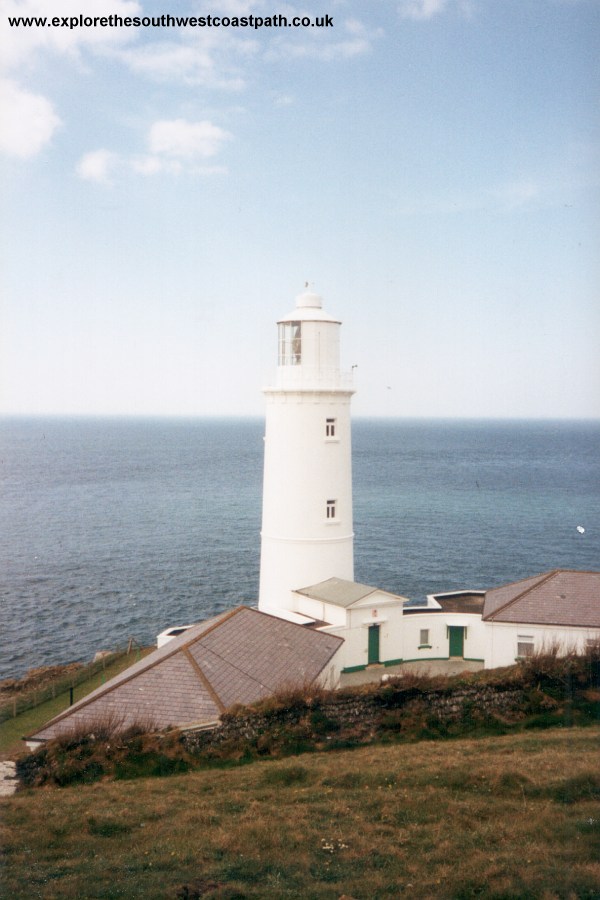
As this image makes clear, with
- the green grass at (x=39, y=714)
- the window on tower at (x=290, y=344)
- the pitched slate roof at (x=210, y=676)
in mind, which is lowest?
the green grass at (x=39, y=714)

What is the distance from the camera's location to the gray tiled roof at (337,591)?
20.7 metres

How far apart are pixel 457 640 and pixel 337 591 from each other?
3.79m

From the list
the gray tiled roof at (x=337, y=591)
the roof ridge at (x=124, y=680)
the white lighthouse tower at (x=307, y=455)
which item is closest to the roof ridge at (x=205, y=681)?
the roof ridge at (x=124, y=680)

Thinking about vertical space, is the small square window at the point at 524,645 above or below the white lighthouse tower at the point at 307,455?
below

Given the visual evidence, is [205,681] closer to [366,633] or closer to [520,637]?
[366,633]

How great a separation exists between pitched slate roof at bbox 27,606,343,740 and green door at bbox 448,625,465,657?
4888 mm

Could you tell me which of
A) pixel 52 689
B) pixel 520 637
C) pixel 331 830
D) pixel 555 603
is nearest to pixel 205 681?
pixel 331 830

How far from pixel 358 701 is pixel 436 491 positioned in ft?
224

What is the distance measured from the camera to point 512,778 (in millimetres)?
10914

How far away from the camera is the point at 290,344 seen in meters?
22.8

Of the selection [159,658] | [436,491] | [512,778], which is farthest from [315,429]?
[436,491]

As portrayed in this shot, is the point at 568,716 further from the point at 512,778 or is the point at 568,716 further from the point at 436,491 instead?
the point at 436,491

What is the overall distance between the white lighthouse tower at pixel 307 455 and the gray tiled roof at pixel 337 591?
15.8 inches

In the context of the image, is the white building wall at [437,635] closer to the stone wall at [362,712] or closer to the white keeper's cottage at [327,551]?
the white keeper's cottage at [327,551]
